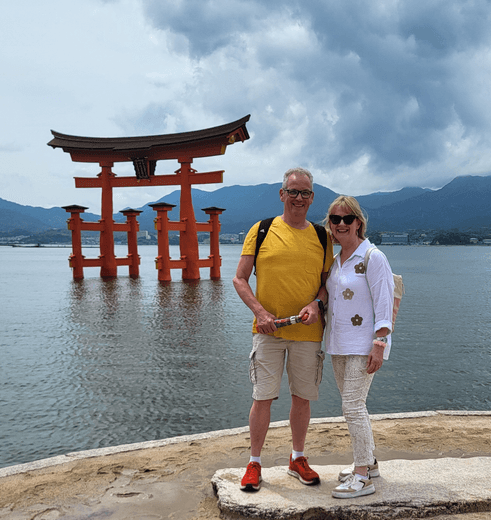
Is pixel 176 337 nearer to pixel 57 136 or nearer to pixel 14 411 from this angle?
pixel 14 411

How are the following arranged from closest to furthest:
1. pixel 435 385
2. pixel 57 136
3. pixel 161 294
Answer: pixel 435 385 < pixel 161 294 < pixel 57 136

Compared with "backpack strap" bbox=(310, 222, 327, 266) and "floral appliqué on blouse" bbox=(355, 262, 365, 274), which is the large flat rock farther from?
"backpack strap" bbox=(310, 222, 327, 266)

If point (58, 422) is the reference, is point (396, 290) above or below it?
above

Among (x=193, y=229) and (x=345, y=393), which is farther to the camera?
(x=193, y=229)

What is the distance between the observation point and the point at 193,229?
20.2 meters

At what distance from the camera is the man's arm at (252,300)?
2.88m

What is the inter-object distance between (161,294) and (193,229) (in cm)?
449

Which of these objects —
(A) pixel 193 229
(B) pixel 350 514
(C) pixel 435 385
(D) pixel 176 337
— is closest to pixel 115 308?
(D) pixel 176 337

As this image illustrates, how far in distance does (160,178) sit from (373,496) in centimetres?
1995

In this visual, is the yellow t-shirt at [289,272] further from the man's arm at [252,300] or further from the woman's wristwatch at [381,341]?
the woman's wristwatch at [381,341]

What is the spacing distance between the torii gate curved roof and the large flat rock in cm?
1668

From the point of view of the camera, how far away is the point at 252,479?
2.90 m

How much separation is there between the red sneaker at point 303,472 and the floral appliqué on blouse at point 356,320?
102 centimetres

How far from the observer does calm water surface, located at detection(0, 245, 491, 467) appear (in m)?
4.98
